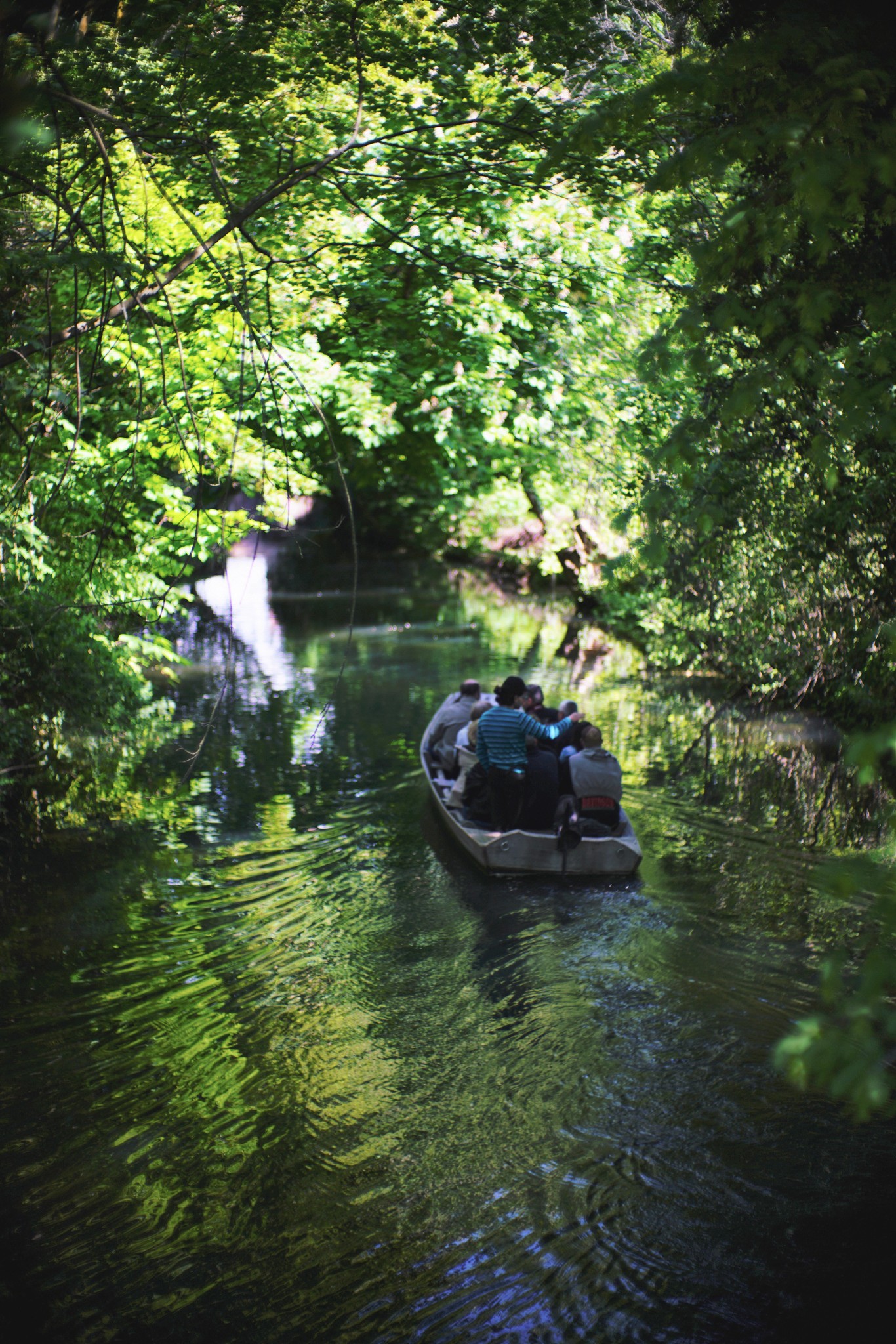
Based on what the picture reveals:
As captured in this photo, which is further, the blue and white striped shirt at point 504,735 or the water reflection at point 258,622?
the water reflection at point 258,622

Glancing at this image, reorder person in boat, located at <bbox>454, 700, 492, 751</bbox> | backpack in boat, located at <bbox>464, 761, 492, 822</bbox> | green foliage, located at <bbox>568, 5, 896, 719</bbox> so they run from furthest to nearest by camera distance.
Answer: person in boat, located at <bbox>454, 700, 492, 751</bbox> → backpack in boat, located at <bbox>464, 761, 492, 822</bbox> → green foliage, located at <bbox>568, 5, 896, 719</bbox>

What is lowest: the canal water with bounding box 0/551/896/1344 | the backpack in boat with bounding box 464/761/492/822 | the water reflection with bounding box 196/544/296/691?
the canal water with bounding box 0/551/896/1344

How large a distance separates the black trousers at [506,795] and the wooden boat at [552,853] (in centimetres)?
17

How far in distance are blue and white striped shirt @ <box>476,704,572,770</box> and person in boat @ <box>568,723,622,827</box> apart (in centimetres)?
43

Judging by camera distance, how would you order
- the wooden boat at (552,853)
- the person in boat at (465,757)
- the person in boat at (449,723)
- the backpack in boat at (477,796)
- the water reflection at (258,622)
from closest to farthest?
the wooden boat at (552,853) → the backpack in boat at (477,796) → the person in boat at (465,757) → the person in boat at (449,723) → the water reflection at (258,622)

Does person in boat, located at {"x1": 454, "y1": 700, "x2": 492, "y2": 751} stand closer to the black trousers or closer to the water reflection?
the black trousers

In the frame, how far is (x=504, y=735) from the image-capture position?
27.6 feet

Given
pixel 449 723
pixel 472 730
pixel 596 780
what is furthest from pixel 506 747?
pixel 449 723

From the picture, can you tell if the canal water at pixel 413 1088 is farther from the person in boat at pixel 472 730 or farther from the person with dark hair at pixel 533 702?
the person with dark hair at pixel 533 702

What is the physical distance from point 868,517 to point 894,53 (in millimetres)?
6449

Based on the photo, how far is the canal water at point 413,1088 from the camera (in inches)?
152

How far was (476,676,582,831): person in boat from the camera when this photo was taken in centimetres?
843

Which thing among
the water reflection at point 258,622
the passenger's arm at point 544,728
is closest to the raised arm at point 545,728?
the passenger's arm at point 544,728

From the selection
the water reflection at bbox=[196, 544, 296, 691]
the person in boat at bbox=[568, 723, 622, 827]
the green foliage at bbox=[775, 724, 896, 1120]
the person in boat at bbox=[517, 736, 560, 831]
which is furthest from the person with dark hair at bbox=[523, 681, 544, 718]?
the green foliage at bbox=[775, 724, 896, 1120]
